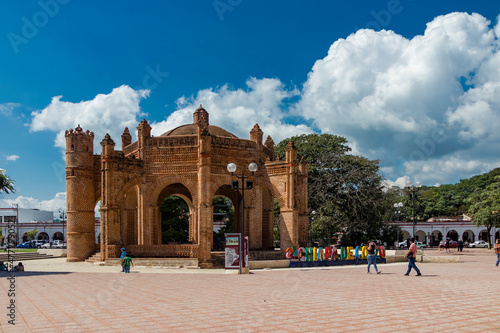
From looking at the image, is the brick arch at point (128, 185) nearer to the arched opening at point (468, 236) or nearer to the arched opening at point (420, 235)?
the arched opening at point (420, 235)

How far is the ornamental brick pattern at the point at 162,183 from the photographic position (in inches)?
937

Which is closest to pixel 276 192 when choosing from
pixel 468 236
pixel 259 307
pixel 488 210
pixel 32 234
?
pixel 259 307

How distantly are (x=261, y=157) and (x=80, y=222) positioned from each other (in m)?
12.9

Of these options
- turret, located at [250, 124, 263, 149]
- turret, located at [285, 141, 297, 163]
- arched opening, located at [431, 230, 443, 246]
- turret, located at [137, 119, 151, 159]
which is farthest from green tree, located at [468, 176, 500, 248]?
turret, located at [137, 119, 151, 159]

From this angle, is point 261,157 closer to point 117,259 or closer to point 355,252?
point 355,252

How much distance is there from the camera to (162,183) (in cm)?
2562

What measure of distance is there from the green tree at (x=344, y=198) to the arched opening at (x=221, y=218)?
803 cm

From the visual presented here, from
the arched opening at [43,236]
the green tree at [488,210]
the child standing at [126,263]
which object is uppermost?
the green tree at [488,210]

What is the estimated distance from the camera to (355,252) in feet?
83.1

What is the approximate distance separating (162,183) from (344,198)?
1932 cm

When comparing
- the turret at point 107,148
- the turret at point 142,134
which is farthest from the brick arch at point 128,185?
the turret at point 107,148

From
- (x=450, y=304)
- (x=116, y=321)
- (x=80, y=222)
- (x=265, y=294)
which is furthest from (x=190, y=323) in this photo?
(x=80, y=222)

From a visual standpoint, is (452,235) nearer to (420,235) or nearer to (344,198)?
(420,235)

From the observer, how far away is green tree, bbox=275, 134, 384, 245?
37.0 m
